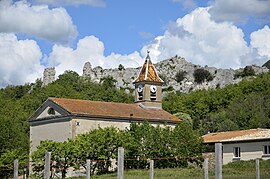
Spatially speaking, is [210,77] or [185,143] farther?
[210,77]

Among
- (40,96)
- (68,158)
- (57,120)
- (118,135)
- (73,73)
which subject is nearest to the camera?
(68,158)

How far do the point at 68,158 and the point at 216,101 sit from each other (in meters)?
49.1

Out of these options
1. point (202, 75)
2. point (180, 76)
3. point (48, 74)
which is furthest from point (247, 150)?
point (48, 74)

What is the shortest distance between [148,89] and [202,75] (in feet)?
188

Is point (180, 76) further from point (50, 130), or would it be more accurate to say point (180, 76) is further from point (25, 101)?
point (50, 130)

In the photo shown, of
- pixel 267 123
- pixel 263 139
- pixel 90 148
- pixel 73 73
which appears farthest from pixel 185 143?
pixel 73 73

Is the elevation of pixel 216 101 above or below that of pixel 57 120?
above

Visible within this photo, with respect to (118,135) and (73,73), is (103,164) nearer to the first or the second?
(118,135)

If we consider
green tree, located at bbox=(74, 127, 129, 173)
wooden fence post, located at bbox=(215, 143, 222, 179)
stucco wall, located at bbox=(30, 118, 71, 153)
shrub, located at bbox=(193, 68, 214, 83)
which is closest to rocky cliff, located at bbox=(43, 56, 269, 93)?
shrub, located at bbox=(193, 68, 214, 83)

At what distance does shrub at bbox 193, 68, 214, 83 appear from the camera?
110 meters

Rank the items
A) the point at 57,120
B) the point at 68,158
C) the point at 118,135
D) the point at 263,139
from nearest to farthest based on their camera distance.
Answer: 1. the point at 68,158
2. the point at 118,135
3. the point at 263,139
4. the point at 57,120

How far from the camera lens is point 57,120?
46312 mm

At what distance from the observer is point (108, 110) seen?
48219mm

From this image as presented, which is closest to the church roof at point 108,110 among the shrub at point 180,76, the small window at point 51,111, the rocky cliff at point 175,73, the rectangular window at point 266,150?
the small window at point 51,111
